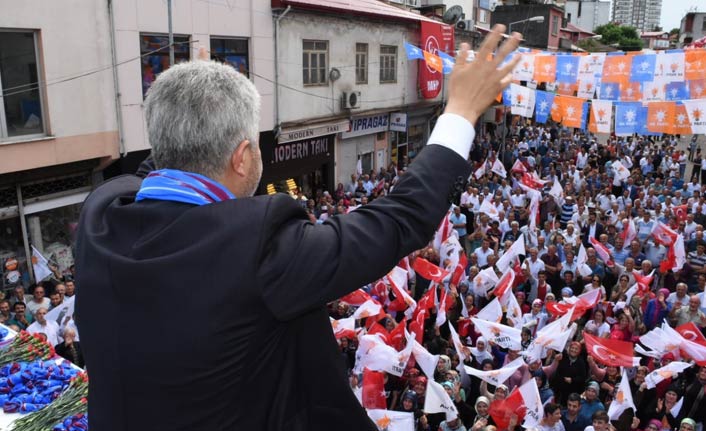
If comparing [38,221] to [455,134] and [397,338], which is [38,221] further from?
[455,134]

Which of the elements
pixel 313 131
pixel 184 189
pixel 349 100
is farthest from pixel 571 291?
pixel 349 100

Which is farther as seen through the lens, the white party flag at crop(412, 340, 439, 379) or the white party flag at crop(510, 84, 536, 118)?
the white party flag at crop(510, 84, 536, 118)

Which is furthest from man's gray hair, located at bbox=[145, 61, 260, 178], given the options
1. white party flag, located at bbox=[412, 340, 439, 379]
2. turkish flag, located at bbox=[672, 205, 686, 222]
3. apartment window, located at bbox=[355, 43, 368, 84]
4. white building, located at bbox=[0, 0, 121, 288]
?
apartment window, located at bbox=[355, 43, 368, 84]

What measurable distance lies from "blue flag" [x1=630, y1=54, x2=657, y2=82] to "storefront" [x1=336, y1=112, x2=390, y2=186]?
8724 mm

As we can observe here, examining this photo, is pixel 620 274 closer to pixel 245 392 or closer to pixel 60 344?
pixel 60 344

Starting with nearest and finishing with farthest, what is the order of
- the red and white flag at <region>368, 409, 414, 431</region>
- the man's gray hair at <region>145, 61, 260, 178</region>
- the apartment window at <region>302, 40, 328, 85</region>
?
the man's gray hair at <region>145, 61, 260, 178</region> → the red and white flag at <region>368, 409, 414, 431</region> → the apartment window at <region>302, 40, 328, 85</region>

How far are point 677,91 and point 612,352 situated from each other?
11.0 metres

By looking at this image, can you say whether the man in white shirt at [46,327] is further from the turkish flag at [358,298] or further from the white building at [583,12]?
the white building at [583,12]

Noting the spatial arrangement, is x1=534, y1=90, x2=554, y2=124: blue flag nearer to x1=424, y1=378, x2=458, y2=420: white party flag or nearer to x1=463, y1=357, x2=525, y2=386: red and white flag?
x1=463, y1=357, x2=525, y2=386: red and white flag

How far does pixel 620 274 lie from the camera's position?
10750 millimetres

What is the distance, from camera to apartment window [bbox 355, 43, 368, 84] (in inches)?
828

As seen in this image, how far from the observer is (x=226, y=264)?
1.33 metres

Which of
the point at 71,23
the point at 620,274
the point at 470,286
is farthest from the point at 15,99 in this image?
the point at 620,274

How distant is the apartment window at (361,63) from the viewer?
69.0 feet
